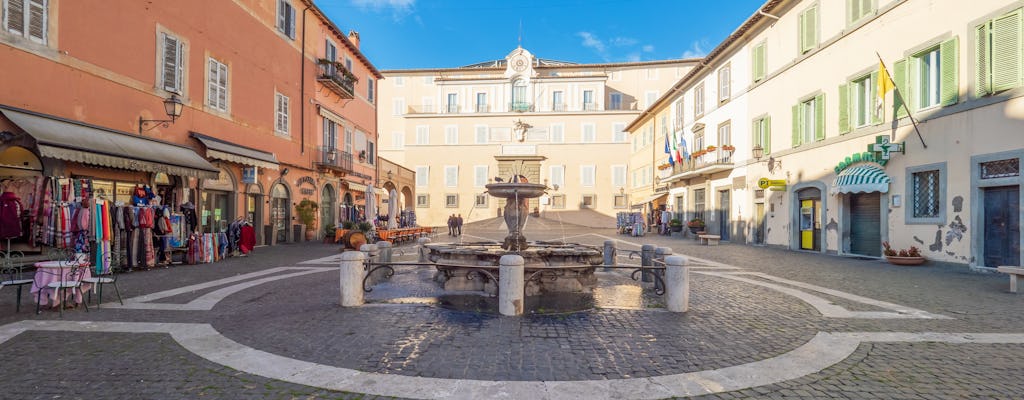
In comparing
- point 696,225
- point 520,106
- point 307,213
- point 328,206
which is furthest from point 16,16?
point 520,106

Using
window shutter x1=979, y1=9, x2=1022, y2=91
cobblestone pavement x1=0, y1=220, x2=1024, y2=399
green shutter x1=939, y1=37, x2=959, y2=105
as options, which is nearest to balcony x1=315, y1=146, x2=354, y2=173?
cobblestone pavement x1=0, y1=220, x2=1024, y2=399

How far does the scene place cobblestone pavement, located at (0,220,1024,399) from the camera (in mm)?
3580

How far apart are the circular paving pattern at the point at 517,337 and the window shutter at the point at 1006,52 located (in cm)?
829

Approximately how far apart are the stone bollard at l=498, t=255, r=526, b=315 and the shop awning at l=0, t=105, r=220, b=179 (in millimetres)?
8976

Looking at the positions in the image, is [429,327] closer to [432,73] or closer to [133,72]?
[133,72]

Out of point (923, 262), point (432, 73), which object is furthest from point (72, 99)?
point (432, 73)

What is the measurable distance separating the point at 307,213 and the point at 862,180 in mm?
20837

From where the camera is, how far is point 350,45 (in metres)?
24.6

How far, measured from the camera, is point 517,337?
487 centimetres

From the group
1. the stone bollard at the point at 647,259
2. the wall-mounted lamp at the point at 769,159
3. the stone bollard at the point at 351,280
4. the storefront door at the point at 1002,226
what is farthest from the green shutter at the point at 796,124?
the stone bollard at the point at 351,280

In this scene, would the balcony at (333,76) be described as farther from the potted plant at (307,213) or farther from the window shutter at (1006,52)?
the window shutter at (1006,52)

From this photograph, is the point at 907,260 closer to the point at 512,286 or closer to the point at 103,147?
the point at 512,286

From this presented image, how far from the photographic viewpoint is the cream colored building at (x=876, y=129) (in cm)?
999

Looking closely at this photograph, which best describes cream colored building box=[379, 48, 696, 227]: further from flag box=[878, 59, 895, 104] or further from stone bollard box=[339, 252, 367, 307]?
stone bollard box=[339, 252, 367, 307]
